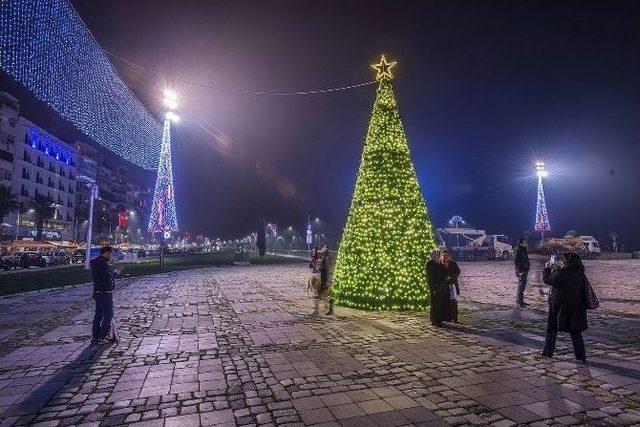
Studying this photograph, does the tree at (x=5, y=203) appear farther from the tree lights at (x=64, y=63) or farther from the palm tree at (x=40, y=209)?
the tree lights at (x=64, y=63)

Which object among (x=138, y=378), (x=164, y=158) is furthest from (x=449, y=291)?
(x=164, y=158)

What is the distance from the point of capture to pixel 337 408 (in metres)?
4.63

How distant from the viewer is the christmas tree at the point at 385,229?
426 inches

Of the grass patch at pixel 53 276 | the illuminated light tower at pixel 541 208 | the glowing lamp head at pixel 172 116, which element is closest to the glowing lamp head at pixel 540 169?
the illuminated light tower at pixel 541 208

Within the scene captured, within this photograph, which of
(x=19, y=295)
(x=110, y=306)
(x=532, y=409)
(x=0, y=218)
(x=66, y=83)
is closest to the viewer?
(x=532, y=409)

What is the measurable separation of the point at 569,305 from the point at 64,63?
16.6 metres

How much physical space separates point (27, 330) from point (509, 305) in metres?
12.7

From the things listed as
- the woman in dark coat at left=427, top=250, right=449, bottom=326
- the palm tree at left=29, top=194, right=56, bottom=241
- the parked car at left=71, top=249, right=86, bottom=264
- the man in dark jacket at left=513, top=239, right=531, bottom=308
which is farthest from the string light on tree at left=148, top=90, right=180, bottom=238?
the palm tree at left=29, top=194, right=56, bottom=241

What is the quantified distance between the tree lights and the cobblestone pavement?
7.19m

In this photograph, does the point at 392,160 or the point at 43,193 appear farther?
the point at 43,193

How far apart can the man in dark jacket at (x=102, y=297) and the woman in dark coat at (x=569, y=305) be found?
8057 millimetres

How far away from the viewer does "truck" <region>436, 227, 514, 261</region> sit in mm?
40031

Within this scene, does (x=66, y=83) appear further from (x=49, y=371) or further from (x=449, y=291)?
(x=449, y=291)

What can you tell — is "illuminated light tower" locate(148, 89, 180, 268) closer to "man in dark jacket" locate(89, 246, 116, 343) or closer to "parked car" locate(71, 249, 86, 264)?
"parked car" locate(71, 249, 86, 264)
